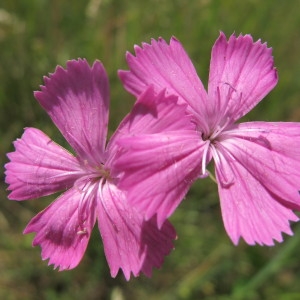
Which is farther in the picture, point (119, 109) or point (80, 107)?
point (119, 109)

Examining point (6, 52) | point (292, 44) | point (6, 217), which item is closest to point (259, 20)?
point (292, 44)

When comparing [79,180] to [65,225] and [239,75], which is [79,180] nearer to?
[65,225]

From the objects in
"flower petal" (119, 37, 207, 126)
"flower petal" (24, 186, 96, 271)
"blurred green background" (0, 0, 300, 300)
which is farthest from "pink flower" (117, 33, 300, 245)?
"blurred green background" (0, 0, 300, 300)

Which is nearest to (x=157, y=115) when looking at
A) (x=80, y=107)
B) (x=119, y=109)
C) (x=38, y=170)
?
(x=80, y=107)

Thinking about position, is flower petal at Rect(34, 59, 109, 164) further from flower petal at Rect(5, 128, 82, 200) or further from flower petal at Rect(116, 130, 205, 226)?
flower petal at Rect(116, 130, 205, 226)

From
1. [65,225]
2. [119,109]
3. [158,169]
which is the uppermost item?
[158,169]

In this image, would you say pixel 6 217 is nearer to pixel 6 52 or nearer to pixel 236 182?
pixel 6 52

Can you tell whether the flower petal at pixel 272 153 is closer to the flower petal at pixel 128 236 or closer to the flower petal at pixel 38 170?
the flower petal at pixel 128 236

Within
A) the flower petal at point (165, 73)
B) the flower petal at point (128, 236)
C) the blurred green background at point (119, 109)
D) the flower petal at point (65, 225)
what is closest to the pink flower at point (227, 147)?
the flower petal at point (165, 73)
